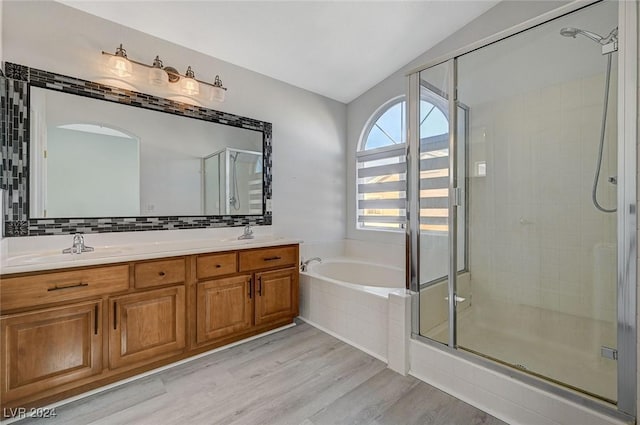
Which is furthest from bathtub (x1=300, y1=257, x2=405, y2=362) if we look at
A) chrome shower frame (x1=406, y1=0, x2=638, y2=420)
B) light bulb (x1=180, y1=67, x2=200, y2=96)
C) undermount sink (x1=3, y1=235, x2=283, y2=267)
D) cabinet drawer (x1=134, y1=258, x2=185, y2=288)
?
light bulb (x1=180, y1=67, x2=200, y2=96)

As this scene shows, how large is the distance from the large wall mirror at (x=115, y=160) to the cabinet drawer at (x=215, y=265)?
1.73 ft

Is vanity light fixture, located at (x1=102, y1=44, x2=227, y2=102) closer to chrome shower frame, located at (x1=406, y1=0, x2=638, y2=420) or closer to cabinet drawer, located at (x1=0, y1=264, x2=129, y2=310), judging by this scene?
cabinet drawer, located at (x1=0, y1=264, x2=129, y2=310)

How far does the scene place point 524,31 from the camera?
1.64m

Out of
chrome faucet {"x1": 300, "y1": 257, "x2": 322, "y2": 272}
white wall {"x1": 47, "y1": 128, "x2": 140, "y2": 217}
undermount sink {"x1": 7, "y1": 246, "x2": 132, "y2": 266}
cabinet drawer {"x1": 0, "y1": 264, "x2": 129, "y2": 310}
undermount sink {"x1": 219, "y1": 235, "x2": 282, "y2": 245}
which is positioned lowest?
chrome faucet {"x1": 300, "y1": 257, "x2": 322, "y2": 272}

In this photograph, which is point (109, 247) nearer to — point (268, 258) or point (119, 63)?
point (268, 258)

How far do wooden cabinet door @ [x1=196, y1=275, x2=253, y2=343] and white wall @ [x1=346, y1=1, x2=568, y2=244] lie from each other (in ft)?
5.85

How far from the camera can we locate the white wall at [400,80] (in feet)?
8.21

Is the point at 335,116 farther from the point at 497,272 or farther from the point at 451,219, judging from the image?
the point at 497,272

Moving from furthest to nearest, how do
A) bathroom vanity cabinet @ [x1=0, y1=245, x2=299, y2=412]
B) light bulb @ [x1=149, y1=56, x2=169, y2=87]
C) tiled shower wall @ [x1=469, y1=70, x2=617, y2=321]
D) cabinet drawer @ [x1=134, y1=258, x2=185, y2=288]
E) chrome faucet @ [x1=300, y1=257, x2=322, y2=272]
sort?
1. chrome faucet @ [x1=300, y1=257, x2=322, y2=272]
2. light bulb @ [x1=149, y1=56, x2=169, y2=87]
3. cabinet drawer @ [x1=134, y1=258, x2=185, y2=288]
4. tiled shower wall @ [x1=469, y1=70, x2=617, y2=321]
5. bathroom vanity cabinet @ [x1=0, y1=245, x2=299, y2=412]

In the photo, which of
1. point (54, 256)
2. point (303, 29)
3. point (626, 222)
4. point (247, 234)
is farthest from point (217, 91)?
point (626, 222)

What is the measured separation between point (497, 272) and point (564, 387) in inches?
32.0

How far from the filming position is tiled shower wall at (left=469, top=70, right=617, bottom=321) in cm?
174

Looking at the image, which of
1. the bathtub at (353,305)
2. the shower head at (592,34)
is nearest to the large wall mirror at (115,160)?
the bathtub at (353,305)

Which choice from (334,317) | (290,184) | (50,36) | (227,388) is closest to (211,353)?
(227,388)
